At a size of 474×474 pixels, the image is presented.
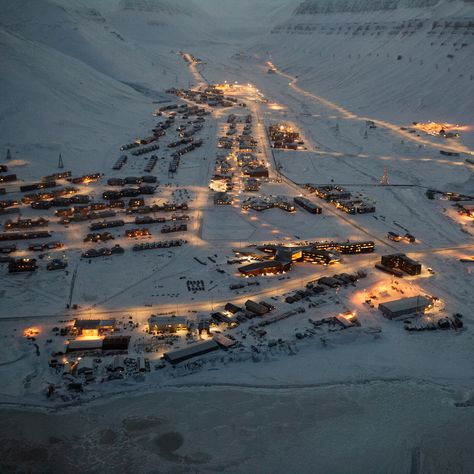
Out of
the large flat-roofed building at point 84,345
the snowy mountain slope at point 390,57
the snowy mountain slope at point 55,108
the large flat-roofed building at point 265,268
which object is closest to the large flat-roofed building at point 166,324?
the large flat-roofed building at point 84,345

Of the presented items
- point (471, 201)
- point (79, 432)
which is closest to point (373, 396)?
point (79, 432)

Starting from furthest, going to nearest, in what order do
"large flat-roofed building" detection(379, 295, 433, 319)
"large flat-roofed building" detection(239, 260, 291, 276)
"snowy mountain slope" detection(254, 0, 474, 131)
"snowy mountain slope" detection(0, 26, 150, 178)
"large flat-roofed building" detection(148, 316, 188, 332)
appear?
"snowy mountain slope" detection(254, 0, 474, 131) → "snowy mountain slope" detection(0, 26, 150, 178) → "large flat-roofed building" detection(239, 260, 291, 276) → "large flat-roofed building" detection(379, 295, 433, 319) → "large flat-roofed building" detection(148, 316, 188, 332)

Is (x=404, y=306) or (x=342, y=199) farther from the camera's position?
(x=342, y=199)

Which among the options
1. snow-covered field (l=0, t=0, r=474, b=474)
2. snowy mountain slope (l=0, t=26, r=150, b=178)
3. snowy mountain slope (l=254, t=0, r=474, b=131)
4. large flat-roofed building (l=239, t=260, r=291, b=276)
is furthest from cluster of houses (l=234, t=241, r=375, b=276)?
snowy mountain slope (l=254, t=0, r=474, b=131)

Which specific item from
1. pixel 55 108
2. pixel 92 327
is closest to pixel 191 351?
pixel 92 327

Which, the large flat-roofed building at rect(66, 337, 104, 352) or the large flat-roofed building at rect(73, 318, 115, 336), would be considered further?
the large flat-roofed building at rect(73, 318, 115, 336)

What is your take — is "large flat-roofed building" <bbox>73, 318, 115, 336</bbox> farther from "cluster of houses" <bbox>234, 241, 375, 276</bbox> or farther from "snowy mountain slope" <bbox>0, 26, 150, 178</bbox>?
"snowy mountain slope" <bbox>0, 26, 150, 178</bbox>

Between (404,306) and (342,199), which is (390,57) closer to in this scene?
(342,199)
